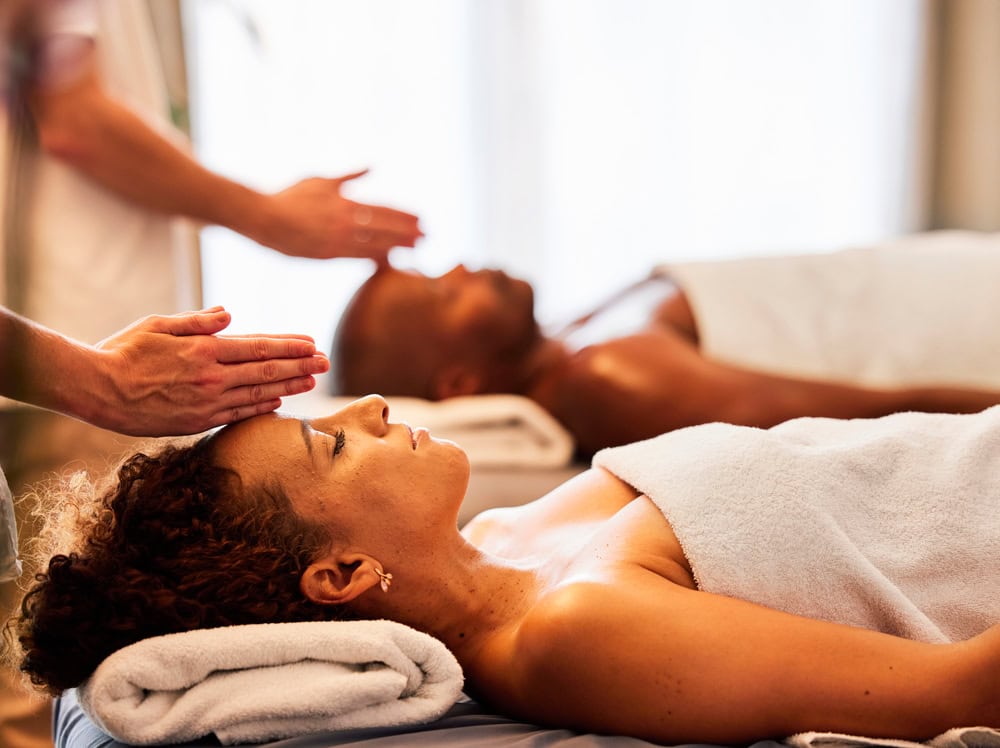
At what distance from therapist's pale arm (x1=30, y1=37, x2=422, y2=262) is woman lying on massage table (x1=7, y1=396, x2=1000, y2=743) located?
832 millimetres

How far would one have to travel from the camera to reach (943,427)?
52.7 inches

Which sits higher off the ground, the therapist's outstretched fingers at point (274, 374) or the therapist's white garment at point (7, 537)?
the therapist's outstretched fingers at point (274, 374)

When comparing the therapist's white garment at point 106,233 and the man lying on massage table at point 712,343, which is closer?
the therapist's white garment at point 106,233

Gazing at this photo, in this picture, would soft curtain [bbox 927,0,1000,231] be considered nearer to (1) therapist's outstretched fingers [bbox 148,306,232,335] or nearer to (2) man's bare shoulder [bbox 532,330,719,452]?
(2) man's bare shoulder [bbox 532,330,719,452]

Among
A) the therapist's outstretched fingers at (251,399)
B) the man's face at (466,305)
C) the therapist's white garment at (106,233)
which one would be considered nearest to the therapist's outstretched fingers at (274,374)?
the therapist's outstretched fingers at (251,399)

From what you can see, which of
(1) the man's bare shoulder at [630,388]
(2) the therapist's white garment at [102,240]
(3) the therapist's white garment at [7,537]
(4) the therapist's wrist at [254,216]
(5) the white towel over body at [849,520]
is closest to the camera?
(3) the therapist's white garment at [7,537]

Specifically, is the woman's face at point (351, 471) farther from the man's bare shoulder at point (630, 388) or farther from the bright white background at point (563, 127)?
the bright white background at point (563, 127)

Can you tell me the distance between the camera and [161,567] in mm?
1103

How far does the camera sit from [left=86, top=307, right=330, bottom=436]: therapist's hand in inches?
45.6

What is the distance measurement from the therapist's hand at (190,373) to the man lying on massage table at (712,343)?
1.12 meters

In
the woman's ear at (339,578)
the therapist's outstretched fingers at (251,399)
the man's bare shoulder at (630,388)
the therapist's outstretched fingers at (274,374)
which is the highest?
the therapist's outstretched fingers at (274,374)

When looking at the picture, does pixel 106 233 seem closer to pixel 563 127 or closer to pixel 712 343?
pixel 712 343

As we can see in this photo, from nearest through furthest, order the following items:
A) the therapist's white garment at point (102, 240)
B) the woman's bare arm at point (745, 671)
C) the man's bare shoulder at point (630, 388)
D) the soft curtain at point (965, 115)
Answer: the woman's bare arm at point (745, 671), the therapist's white garment at point (102, 240), the man's bare shoulder at point (630, 388), the soft curtain at point (965, 115)

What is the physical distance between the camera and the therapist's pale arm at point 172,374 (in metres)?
1.12
